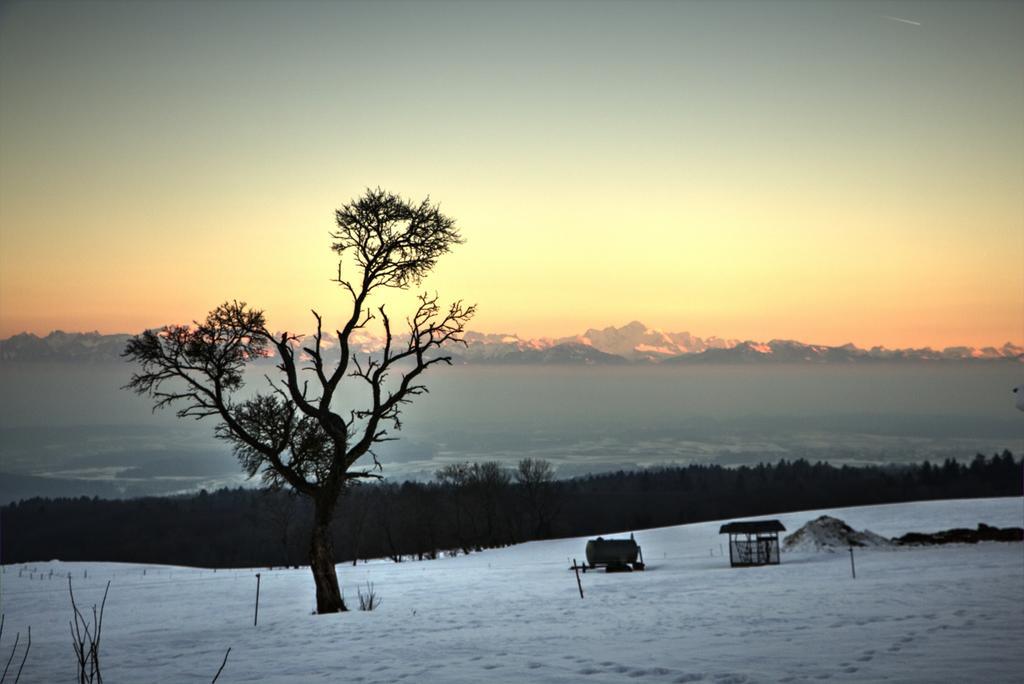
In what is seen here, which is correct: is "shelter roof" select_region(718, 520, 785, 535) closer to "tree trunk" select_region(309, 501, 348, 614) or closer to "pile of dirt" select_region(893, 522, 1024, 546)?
"pile of dirt" select_region(893, 522, 1024, 546)

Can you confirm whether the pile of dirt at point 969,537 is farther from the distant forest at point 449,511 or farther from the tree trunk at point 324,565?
the distant forest at point 449,511

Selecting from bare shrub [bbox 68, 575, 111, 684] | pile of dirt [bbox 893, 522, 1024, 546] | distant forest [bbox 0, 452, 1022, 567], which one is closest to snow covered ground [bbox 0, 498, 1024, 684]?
bare shrub [bbox 68, 575, 111, 684]

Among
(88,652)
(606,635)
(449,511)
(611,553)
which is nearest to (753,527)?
(611,553)

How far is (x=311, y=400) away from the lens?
2112cm

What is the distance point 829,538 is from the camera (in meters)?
46.3

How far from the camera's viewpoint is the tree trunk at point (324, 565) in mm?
20344

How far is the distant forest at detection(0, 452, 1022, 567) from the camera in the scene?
97.3m

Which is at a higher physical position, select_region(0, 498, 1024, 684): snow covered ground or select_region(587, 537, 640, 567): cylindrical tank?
select_region(0, 498, 1024, 684): snow covered ground

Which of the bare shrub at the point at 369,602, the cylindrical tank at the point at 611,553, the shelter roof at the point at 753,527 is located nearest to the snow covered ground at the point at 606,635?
the bare shrub at the point at 369,602

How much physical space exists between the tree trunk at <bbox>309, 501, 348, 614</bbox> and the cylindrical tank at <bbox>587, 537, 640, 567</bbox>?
25103 mm

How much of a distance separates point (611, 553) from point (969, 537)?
21240mm

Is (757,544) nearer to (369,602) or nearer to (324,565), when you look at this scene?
(369,602)

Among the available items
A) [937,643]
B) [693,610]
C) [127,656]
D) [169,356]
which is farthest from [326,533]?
[937,643]

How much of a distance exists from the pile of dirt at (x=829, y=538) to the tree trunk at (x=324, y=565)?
34.9 m
